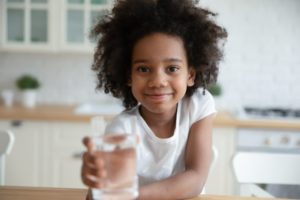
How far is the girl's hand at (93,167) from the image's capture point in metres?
0.69

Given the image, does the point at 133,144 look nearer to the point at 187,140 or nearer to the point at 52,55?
the point at 187,140

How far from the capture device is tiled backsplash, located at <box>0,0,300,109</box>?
277 centimetres

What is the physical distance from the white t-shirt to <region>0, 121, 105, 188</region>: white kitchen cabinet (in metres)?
1.36

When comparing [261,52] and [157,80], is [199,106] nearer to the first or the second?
[157,80]

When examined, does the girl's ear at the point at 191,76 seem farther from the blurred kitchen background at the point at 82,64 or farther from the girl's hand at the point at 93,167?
the blurred kitchen background at the point at 82,64

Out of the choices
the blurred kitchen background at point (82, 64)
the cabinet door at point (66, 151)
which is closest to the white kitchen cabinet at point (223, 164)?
the blurred kitchen background at point (82, 64)

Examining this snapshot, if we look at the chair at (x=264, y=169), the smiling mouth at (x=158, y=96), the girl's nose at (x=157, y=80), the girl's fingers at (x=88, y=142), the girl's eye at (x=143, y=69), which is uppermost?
the girl's eye at (x=143, y=69)

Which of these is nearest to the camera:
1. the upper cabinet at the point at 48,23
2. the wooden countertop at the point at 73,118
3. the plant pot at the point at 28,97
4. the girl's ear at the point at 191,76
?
the girl's ear at the point at 191,76

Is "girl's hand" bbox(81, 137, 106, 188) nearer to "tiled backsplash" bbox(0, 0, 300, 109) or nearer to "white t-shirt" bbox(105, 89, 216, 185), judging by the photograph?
"white t-shirt" bbox(105, 89, 216, 185)

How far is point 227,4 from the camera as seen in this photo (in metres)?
2.76

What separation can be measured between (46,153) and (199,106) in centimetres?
155

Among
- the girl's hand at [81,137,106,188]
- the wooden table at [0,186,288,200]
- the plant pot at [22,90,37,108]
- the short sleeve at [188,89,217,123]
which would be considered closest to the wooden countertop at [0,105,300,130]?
the plant pot at [22,90,37,108]

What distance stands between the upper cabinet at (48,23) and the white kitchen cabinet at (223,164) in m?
0.92

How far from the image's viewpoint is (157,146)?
1.08 m
